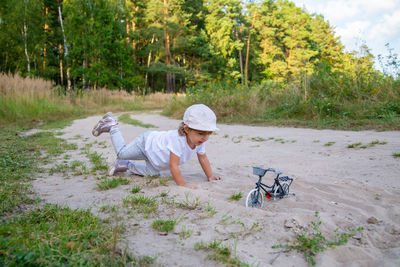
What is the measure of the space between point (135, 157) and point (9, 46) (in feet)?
86.2

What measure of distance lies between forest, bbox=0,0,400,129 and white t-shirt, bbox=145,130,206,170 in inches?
223

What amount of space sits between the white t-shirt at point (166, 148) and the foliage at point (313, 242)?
184 cm

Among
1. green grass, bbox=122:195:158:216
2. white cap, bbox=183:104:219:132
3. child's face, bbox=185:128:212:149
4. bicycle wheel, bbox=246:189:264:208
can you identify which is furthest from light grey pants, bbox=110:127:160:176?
bicycle wheel, bbox=246:189:264:208

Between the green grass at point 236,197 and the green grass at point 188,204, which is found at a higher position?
the green grass at point 188,204

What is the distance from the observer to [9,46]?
79.4 feet

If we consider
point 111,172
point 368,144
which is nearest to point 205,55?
point 368,144

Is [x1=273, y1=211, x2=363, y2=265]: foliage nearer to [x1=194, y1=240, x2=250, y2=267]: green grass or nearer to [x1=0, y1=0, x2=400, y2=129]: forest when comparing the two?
[x1=194, y1=240, x2=250, y2=267]: green grass

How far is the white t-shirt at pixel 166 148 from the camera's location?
3.58m

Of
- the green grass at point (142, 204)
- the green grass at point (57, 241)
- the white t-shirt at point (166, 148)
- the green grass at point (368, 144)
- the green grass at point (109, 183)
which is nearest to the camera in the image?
the green grass at point (57, 241)

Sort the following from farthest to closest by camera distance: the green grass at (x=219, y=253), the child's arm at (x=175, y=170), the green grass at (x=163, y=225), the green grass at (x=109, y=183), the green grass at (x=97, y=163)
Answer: the green grass at (x=97, y=163)
the child's arm at (x=175, y=170)
the green grass at (x=109, y=183)
the green grass at (x=163, y=225)
the green grass at (x=219, y=253)

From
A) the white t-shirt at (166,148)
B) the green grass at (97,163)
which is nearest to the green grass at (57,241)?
the white t-shirt at (166,148)

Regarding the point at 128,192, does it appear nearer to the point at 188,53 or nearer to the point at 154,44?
the point at 154,44

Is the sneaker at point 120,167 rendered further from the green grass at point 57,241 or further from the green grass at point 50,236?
the green grass at point 57,241

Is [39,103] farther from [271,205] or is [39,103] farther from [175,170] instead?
[271,205]
